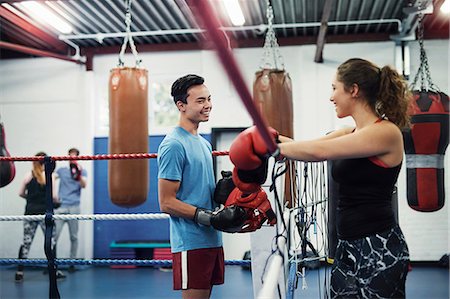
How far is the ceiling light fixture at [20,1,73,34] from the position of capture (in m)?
5.27

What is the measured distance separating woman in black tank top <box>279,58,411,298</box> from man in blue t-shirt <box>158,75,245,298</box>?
45 cm

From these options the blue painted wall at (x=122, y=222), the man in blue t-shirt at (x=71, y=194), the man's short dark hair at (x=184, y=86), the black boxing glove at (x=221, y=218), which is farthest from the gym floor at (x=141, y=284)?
the man's short dark hair at (x=184, y=86)

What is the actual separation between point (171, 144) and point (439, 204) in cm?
234

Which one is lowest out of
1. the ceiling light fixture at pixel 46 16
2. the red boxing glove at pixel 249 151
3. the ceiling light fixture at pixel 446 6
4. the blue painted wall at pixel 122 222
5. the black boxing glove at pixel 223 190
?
the blue painted wall at pixel 122 222

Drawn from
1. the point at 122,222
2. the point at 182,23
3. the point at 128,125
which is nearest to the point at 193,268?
the point at 128,125

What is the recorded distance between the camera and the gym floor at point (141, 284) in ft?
13.8

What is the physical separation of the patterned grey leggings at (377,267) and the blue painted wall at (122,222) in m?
4.96

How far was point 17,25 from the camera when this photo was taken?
18.8ft

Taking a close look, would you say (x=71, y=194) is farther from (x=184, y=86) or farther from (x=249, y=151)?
(x=249, y=151)

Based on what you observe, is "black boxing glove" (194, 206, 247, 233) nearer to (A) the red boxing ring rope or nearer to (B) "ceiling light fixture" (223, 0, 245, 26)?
(A) the red boxing ring rope

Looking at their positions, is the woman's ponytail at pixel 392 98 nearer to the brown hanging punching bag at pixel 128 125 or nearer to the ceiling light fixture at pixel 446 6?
the brown hanging punching bag at pixel 128 125

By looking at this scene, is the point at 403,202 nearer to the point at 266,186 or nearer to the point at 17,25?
the point at 266,186

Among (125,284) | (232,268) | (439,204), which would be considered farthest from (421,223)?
(125,284)

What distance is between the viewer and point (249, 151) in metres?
1.37
